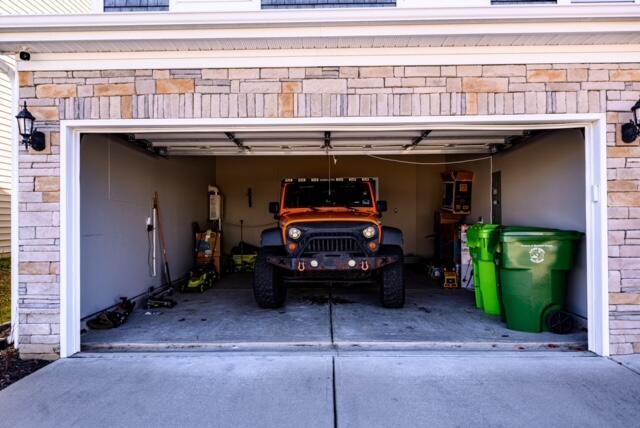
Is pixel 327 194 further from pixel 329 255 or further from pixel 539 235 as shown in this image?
pixel 539 235

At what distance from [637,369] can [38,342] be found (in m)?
5.45

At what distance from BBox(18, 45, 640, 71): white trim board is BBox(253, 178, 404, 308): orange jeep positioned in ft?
7.05

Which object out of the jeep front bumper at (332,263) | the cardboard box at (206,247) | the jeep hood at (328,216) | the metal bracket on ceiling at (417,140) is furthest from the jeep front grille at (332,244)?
the cardboard box at (206,247)

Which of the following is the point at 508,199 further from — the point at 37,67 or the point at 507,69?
the point at 37,67

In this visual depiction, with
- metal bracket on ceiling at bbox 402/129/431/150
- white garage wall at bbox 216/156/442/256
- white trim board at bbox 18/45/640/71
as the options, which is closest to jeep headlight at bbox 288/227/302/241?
metal bracket on ceiling at bbox 402/129/431/150

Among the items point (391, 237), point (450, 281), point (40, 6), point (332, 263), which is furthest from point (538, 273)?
point (40, 6)

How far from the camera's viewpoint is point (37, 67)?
4.20 metres

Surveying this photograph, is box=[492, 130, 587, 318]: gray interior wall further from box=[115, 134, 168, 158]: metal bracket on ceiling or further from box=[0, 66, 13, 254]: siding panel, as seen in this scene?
box=[0, 66, 13, 254]: siding panel

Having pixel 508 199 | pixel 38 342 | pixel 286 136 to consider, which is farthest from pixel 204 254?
pixel 508 199

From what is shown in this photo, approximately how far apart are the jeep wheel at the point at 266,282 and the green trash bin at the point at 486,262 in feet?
8.53

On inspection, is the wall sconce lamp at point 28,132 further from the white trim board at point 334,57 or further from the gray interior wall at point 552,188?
the gray interior wall at point 552,188

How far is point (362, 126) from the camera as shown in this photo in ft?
14.1

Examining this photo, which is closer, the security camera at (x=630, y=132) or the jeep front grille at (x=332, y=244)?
the security camera at (x=630, y=132)

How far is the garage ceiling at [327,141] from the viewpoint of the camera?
18.2 ft
